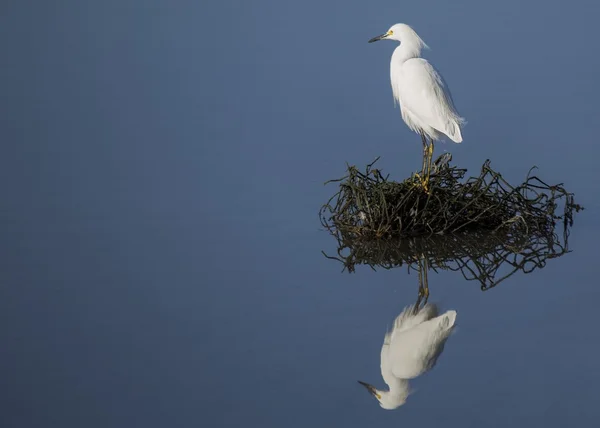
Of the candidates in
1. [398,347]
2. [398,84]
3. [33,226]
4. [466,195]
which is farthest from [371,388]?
[33,226]

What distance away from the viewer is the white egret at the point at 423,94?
21.1 ft

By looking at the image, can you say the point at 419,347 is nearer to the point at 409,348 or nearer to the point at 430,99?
the point at 409,348

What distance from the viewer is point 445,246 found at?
241 inches

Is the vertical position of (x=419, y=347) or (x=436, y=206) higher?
(x=436, y=206)

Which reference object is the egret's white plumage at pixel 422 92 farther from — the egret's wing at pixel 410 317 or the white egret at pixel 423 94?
the egret's wing at pixel 410 317

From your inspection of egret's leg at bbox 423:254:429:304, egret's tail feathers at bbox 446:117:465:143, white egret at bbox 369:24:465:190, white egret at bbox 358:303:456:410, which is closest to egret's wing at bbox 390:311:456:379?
white egret at bbox 358:303:456:410

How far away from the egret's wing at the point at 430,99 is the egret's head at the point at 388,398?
2440mm

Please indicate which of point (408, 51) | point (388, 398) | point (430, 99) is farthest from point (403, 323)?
point (408, 51)

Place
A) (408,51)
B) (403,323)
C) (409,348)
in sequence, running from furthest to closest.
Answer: (408,51) < (403,323) < (409,348)

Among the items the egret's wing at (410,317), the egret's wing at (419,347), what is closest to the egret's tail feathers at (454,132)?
the egret's wing at (410,317)

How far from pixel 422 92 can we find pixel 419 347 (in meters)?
2.11

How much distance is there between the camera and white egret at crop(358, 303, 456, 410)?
4.38 meters

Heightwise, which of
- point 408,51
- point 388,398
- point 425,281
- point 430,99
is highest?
point 408,51

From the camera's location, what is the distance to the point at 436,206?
617cm
